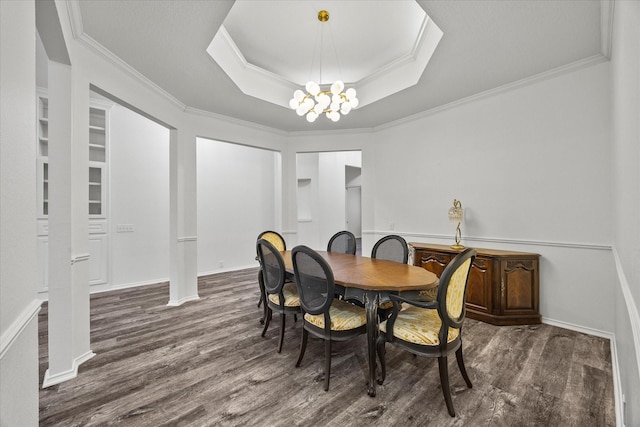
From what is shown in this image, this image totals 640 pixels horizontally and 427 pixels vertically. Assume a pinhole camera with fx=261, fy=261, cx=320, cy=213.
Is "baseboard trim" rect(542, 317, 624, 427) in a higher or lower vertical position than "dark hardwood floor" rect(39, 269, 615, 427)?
higher

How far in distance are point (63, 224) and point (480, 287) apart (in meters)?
4.02

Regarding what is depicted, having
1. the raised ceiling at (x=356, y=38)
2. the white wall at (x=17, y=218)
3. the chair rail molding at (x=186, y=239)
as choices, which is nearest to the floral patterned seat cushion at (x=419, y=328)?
the white wall at (x=17, y=218)

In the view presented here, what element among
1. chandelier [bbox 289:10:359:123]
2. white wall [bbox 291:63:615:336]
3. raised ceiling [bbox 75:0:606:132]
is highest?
raised ceiling [bbox 75:0:606:132]

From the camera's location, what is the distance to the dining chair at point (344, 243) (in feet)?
11.0

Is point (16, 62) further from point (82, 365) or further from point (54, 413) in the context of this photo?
point (82, 365)

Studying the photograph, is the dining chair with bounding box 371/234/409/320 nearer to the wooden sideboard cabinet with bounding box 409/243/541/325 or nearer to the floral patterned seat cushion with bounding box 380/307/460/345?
the floral patterned seat cushion with bounding box 380/307/460/345

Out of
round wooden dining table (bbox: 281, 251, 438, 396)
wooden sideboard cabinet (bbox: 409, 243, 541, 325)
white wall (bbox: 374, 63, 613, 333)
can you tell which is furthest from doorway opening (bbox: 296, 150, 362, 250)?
round wooden dining table (bbox: 281, 251, 438, 396)

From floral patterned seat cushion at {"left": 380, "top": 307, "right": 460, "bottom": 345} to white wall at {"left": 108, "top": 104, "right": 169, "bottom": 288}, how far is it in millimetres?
4533

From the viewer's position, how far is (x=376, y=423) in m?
1.55

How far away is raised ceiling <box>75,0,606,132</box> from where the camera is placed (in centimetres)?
203

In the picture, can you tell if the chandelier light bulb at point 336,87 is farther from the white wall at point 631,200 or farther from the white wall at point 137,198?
the white wall at point 137,198

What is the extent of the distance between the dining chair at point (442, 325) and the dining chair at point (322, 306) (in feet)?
0.75

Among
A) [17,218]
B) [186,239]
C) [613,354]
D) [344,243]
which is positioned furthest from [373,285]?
[186,239]

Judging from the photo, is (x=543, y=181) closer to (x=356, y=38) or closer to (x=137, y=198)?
(x=356, y=38)
